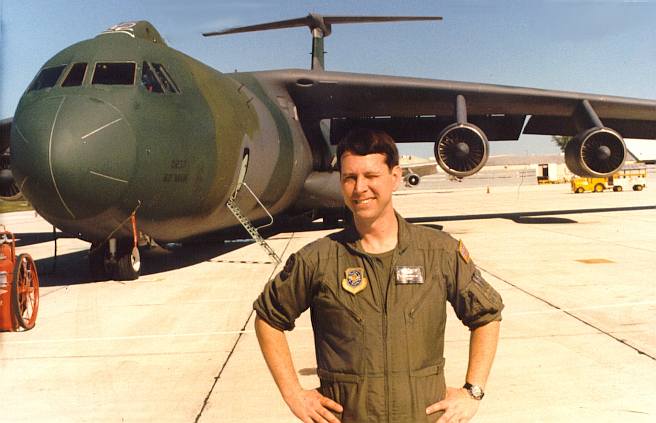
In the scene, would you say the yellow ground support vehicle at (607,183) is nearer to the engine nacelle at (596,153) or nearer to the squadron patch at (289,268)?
the engine nacelle at (596,153)

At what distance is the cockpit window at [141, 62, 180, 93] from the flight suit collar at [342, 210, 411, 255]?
264 inches

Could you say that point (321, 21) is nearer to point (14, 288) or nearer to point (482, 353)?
point (14, 288)

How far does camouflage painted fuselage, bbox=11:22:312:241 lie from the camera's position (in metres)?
7.26

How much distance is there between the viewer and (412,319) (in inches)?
83.6

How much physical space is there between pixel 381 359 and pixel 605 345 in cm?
375

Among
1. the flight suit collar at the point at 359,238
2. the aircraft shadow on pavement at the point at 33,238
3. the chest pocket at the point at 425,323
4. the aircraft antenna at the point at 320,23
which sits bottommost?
the aircraft shadow on pavement at the point at 33,238

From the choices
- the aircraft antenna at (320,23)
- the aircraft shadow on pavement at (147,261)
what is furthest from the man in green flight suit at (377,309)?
the aircraft antenna at (320,23)

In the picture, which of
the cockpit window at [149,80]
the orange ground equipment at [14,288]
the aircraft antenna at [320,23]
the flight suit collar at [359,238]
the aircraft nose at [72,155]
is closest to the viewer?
the flight suit collar at [359,238]

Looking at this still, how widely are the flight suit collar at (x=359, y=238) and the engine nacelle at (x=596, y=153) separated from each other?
43.6ft

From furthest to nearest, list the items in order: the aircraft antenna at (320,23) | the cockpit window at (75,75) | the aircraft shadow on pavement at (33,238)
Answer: the aircraft antenna at (320,23)
the aircraft shadow on pavement at (33,238)
the cockpit window at (75,75)

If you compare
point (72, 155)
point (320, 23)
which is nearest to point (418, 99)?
point (320, 23)

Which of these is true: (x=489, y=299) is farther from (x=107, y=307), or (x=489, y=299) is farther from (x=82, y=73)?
(x=82, y=73)

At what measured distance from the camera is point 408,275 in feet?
6.97

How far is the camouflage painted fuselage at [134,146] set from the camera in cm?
726
